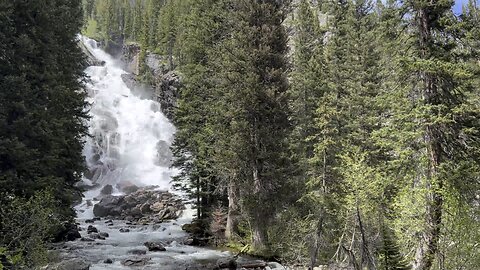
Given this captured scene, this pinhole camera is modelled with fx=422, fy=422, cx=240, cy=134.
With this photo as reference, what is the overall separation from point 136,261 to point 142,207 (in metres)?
20.9

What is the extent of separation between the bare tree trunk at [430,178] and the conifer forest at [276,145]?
0.06 meters

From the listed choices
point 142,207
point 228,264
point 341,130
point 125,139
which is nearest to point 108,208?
point 142,207

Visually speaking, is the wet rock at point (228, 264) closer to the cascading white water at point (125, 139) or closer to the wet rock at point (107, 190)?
the cascading white water at point (125, 139)

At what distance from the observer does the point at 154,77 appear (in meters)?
81.2

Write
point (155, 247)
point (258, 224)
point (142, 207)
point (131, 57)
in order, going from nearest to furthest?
point (258, 224)
point (155, 247)
point (142, 207)
point (131, 57)

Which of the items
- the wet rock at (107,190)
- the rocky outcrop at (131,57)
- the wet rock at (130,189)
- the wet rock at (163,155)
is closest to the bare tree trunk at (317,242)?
the wet rock at (130,189)

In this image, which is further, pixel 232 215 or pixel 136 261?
pixel 232 215

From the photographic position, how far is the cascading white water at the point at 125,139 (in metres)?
A: 55.4

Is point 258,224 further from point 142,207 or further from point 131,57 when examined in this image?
point 131,57

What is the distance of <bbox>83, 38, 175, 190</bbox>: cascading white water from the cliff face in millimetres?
2218

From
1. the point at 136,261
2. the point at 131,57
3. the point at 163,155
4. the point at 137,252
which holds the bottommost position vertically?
the point at 136,261

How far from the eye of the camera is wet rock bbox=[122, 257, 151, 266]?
19641 mm

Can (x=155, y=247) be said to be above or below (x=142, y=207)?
below

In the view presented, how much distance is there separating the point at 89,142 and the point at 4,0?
42395 millimetres
